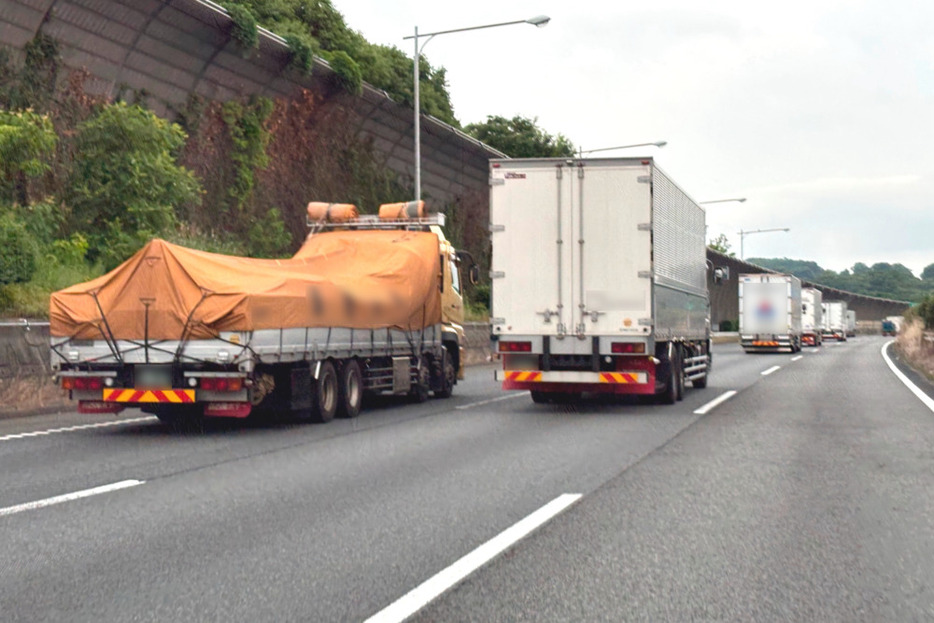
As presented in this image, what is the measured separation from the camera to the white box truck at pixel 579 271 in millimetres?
16844

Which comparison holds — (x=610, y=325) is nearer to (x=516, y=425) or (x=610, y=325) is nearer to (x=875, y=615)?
(x=516, y=425)

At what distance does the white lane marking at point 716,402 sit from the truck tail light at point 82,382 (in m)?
8.11

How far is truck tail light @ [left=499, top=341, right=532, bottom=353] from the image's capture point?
17.4 m

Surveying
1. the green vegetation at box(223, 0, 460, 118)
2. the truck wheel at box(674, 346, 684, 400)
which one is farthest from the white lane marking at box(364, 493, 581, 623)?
the green vegetation at box(223, 0, 460, 118)

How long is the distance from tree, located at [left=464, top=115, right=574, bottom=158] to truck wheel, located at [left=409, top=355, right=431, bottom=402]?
187ft

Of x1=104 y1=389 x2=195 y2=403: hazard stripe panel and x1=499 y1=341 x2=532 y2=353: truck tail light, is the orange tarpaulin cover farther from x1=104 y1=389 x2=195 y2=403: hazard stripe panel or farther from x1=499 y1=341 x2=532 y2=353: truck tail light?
x1=499 y1=341 x2=532 y2=353: truck tail light

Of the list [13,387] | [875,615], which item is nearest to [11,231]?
[13,387]

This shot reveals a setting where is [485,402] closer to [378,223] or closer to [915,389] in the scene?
[378,223]

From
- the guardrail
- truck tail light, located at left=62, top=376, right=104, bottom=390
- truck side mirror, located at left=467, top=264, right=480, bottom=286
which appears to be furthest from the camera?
truck side mirror, located at left=467, top=264, right=480, bottom=286

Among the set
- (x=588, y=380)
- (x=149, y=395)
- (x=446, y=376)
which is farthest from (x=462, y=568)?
(x=446, y=376)

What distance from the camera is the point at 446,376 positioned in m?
19.8

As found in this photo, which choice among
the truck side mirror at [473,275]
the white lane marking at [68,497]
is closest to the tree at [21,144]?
the truck side mirror at [473,275]

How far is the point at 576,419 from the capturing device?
52.2 ft

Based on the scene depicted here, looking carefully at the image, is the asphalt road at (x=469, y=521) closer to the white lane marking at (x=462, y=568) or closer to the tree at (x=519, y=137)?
the white lane marking at (x=462, y=568)
